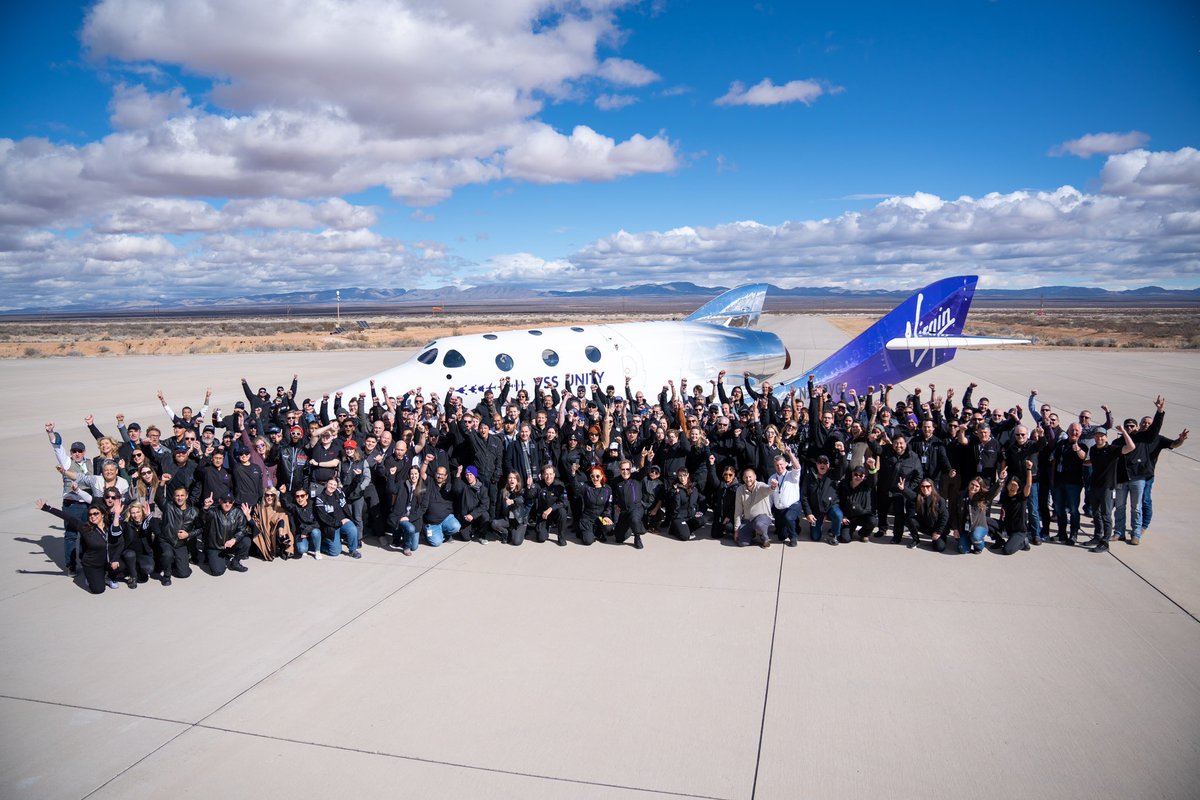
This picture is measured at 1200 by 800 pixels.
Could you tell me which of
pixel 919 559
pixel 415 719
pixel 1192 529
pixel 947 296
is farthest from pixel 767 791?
pixel 947 296

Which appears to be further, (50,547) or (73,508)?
(50,547)

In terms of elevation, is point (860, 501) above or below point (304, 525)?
above

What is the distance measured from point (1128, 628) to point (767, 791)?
4.51m

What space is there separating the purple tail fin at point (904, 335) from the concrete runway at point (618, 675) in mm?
7755

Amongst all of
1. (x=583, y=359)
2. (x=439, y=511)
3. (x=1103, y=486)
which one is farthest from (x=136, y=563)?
(x=1103, y=486)

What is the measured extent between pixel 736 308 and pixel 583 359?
1207 centimetres

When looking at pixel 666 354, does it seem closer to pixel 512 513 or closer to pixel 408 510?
pixel 512 513

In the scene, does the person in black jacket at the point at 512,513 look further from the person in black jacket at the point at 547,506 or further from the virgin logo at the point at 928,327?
the virgin logo at the point at 928,327

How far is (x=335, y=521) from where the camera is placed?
8.48 m

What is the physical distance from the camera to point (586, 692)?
5.59 m

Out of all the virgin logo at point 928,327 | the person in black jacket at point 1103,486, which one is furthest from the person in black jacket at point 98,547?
the virgin logo at point 928,327

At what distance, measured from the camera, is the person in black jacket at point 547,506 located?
9102mm

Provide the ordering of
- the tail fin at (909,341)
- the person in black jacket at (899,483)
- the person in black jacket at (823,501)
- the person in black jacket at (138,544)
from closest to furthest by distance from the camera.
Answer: the person in black jacket at (138,544) < the person in black jacket at (899,483) < the person in black jacket at (823,501) < the tail fin at (909,341)

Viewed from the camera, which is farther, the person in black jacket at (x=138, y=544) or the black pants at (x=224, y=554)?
the black pants at (x=224, y=554)
